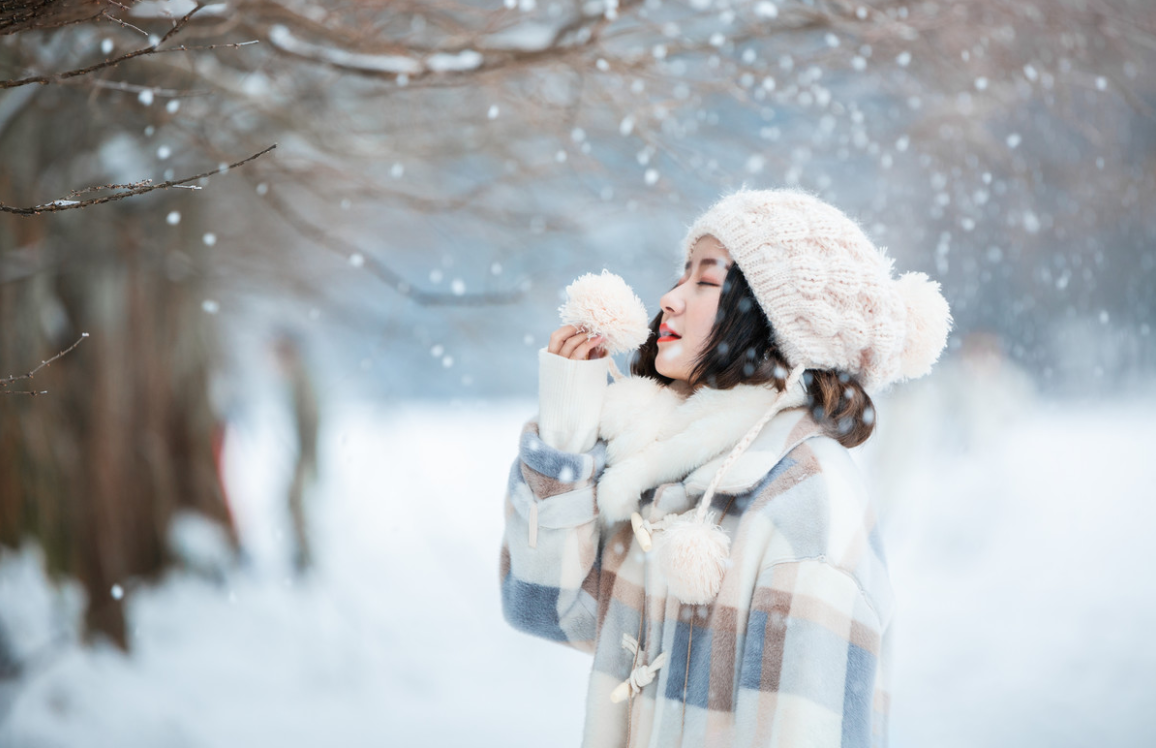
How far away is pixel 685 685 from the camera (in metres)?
1.00

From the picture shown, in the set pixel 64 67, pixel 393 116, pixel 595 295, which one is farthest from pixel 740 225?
pixel 64 67

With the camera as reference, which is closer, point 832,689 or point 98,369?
point 832,689

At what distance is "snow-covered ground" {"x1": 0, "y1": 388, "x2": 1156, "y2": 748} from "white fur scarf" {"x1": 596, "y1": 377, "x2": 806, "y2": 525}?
204cm

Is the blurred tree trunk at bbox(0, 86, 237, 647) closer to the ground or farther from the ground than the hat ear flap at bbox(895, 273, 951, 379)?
closer to the ground

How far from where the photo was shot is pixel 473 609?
3.07 m

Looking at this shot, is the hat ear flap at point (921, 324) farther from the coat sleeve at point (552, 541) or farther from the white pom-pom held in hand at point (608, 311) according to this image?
the coat sleeve at point (552, 541)

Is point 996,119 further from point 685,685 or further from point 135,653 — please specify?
point 135,653

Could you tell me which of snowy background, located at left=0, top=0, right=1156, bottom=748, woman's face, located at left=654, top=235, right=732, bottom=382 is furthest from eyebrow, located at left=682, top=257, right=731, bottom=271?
snowy background, located at left=0, top=0, right=1156, bottom=748

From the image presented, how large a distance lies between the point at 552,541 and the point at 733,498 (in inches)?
11.4

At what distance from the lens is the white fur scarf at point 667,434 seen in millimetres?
1060

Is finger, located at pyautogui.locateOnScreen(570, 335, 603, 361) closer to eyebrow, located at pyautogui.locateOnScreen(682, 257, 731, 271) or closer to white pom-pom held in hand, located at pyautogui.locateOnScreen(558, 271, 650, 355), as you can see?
white pom-pom held in hand, located at pyautogui.locateOnScreen(558, 271, 650, 355)

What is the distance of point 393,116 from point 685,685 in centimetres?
241

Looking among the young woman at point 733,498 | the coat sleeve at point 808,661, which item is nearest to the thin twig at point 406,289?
the young woman at point 733,498

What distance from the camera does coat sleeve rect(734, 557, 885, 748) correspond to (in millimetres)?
873
